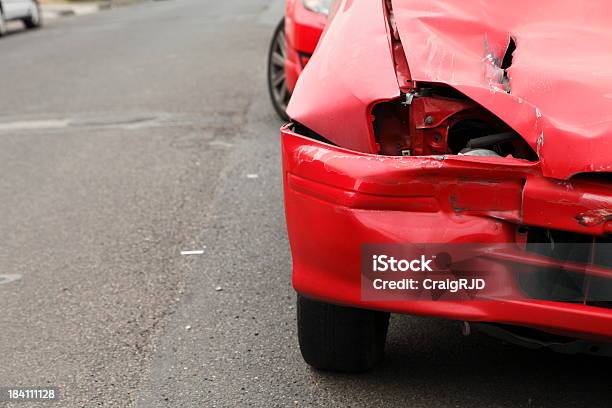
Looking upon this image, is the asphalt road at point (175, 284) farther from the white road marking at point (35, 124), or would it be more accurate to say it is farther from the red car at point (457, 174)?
the red car at point (457, 174)

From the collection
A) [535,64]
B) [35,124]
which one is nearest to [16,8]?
[35,124]

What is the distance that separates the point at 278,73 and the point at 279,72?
0.04 feet

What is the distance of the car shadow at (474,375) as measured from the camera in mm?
3445

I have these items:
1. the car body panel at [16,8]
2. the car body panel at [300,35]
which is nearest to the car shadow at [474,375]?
the car body panel at [300,35]

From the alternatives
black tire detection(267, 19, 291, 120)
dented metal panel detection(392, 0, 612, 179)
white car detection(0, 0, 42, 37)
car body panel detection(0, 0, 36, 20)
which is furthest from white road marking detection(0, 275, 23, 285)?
car body panel detection(0, 0, 36, 20)

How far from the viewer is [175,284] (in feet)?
15.3

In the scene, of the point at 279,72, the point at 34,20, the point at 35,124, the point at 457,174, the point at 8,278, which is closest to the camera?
the point at 457,174

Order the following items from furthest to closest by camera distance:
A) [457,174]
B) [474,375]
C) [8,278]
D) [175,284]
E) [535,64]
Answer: [8,278], [175,284], [474,375], [535,64], [457,174]

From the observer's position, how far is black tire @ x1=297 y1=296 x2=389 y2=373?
11.2ft

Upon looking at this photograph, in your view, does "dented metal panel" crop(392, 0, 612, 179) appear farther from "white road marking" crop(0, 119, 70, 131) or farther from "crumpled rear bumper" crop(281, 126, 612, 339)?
"white road marking" crop(0, 119, 70, 131)

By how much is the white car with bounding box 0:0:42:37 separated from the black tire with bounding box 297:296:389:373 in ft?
57.7

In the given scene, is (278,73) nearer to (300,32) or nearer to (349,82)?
(300,32)

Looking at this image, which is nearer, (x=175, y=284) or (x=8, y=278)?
(x=175, y=284)

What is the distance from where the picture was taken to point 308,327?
3486 mm
